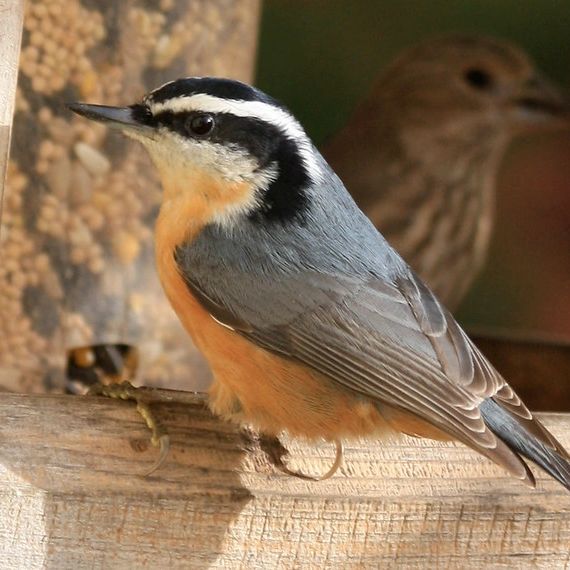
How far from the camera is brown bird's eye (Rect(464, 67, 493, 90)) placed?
591 cm

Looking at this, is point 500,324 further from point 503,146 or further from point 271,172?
point 271,172

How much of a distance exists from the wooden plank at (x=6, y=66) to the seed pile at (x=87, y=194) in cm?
104

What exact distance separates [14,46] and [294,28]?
402 centimetres

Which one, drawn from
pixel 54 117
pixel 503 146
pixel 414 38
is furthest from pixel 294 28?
pixel 54 117

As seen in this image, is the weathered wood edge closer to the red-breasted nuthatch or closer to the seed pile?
the red-breasted nuthatch

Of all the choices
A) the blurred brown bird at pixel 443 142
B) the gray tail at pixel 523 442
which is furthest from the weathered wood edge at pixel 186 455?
the blurred brown bird at pixel 443 142

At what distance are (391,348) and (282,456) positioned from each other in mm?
341

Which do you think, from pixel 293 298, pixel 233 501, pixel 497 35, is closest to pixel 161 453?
pixel 233 501

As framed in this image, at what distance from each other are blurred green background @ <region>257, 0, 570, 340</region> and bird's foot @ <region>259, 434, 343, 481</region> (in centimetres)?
378

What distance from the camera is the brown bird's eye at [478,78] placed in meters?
5.91

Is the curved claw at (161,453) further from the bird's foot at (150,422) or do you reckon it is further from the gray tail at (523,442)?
the gray tail at (523,442)

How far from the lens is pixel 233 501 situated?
9.00 feet

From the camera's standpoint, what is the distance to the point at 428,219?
225 inches

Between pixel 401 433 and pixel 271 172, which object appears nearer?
pixel 401 433
